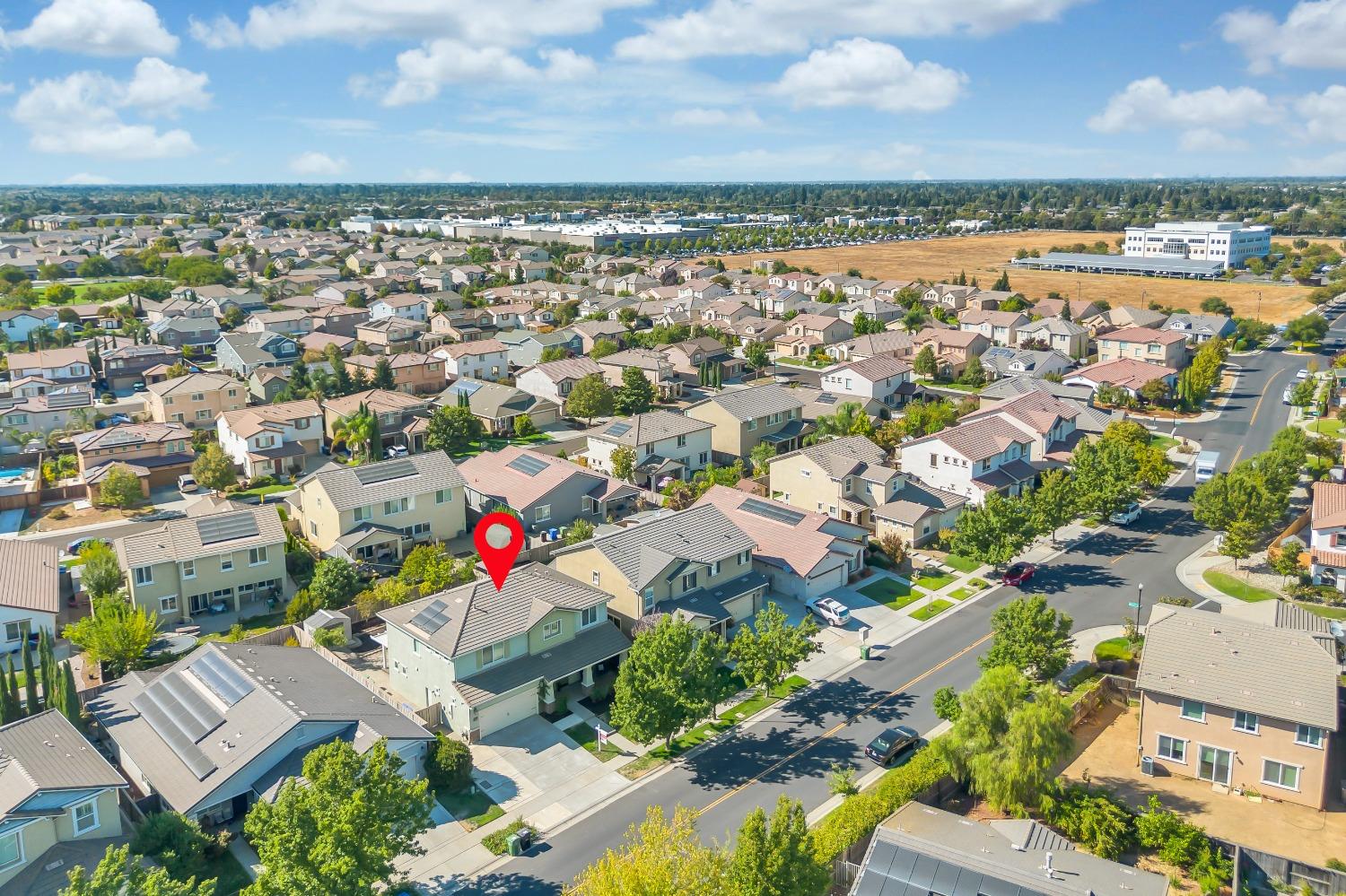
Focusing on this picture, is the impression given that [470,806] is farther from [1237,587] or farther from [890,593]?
[1237,587]

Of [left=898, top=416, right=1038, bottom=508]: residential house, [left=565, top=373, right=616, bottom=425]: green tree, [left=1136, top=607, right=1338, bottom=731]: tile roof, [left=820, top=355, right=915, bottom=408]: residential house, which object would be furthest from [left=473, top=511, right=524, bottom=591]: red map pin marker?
[left=820, top=355, right=915, bottom=408]: residential house

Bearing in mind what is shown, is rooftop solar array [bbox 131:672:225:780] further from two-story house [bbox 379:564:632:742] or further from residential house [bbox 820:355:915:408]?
residential house [bbox 820:355:915:408]

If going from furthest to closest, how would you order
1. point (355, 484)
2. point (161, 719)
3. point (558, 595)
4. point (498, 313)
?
point (498, 313) → point (355, 484) → point (558, 595) → point (161, 719)

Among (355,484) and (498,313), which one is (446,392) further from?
(498,313)

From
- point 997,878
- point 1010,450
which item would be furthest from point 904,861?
point 1010,450

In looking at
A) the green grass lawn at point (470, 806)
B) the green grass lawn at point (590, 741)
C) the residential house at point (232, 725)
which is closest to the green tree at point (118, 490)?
the residential house at point (232, 725)

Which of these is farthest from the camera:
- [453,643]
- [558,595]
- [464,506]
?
[464,506]
